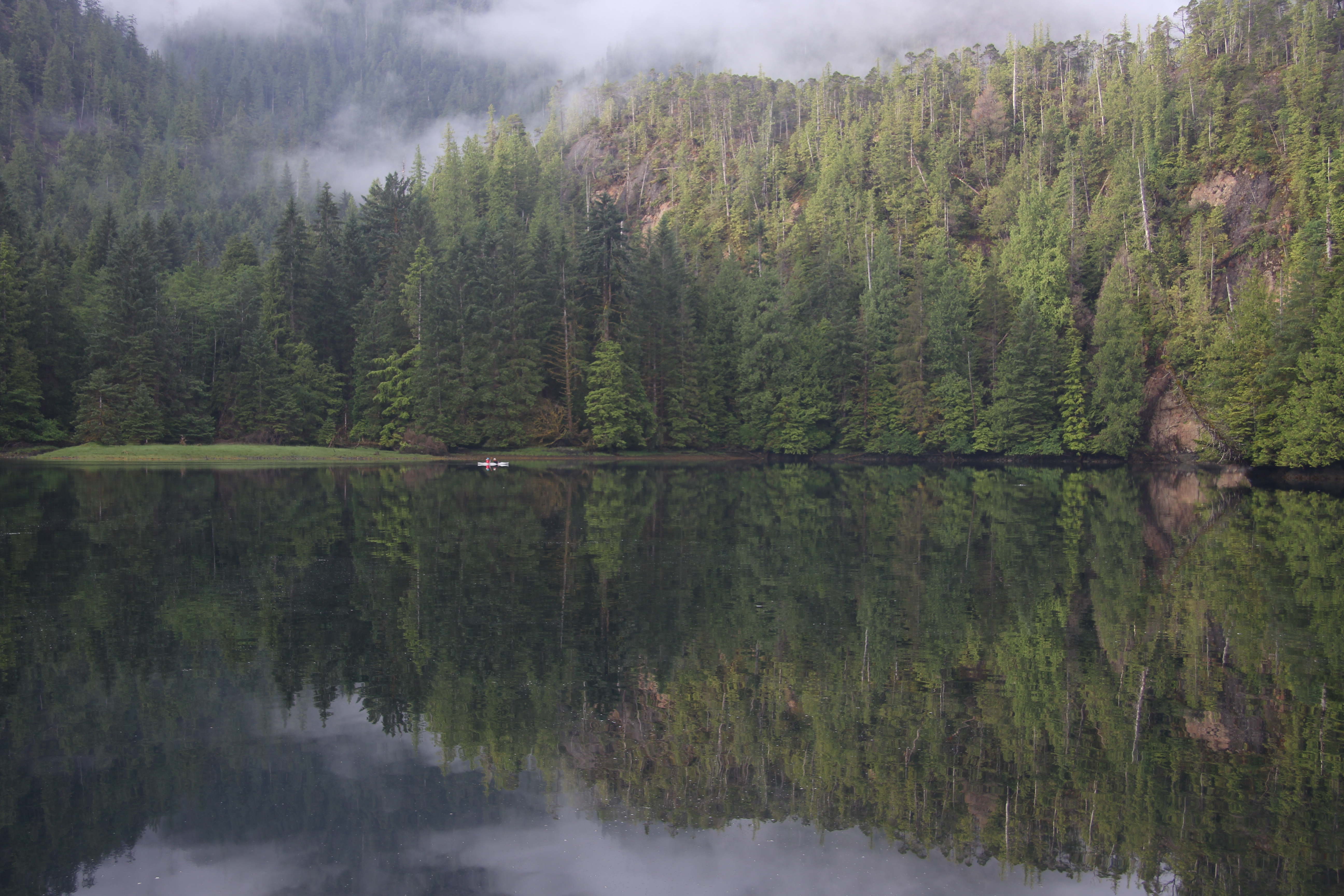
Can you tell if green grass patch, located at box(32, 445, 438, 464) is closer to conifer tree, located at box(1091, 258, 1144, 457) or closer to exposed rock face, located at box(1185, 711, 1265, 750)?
conifer tree, located at box(1091, 258, 1144, 457)

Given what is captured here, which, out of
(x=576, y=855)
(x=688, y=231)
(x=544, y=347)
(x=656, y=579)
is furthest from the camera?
(x=688, y=231)

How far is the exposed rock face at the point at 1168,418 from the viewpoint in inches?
2950

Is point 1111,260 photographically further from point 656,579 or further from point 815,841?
point 815,841

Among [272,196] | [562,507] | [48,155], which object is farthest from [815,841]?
[48,155]

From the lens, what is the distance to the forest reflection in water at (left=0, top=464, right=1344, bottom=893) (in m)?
8.65

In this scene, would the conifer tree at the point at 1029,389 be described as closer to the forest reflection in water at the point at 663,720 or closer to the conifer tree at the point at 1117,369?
the conifer tree at the point at 1117,369

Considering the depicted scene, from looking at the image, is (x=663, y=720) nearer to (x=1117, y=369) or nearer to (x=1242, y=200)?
(x=1117, y=369)

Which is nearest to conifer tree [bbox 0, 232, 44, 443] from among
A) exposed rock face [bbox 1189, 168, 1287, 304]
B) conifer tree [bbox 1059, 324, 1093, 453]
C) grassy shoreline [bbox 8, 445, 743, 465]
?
grassy shoreline [bbox 8, 445, 743, 465]

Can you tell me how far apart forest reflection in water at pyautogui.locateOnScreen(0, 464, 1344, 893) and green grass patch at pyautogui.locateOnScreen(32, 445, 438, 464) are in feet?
150

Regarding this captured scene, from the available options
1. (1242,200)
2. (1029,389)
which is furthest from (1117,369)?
(1242,200)

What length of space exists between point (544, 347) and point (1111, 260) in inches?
2150

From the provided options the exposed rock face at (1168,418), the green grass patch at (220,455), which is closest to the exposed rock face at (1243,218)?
the exposed rock face at (1168,418)

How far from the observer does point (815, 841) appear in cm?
922

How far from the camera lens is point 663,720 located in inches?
460
